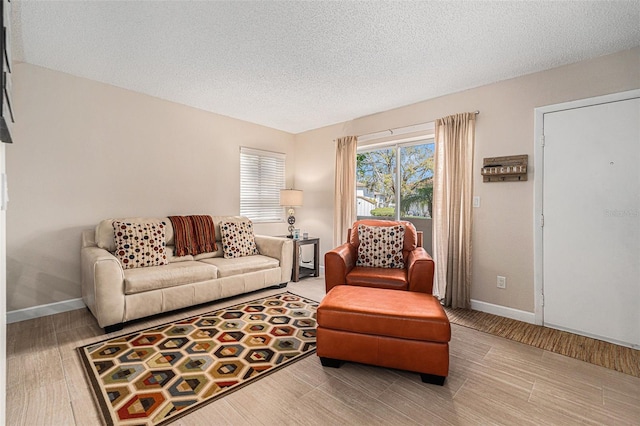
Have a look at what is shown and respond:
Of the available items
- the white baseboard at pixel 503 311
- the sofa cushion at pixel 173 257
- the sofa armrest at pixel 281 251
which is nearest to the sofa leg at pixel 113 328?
the sofa cushion at pixel 173 257

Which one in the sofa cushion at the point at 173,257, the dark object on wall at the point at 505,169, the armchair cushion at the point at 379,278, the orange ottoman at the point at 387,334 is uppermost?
the dark object on wall at the point at 505,169

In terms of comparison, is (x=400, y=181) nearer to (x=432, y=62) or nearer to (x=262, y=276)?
(x=432, y=62)

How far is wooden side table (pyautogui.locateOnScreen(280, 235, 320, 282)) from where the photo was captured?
444 cm

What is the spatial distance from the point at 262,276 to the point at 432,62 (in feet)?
9.69

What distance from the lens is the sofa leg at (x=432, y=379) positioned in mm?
1942

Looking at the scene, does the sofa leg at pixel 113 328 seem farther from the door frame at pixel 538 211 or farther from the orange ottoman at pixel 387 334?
the door frame at pixel 538 211

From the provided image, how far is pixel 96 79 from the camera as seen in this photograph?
10.7ft

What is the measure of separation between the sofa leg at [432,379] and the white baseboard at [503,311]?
5.42 feet

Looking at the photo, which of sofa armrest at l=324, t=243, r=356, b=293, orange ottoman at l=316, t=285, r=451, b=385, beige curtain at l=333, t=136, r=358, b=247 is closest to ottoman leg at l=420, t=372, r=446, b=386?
orange ottoman at l=316, t=285, r=451, b=385

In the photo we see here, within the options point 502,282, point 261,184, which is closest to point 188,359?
point 502,282

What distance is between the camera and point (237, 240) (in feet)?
13.0

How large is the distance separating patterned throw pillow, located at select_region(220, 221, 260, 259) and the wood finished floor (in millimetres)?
1767

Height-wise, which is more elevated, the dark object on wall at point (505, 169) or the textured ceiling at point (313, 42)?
the textured ceiling at point (313, 42)

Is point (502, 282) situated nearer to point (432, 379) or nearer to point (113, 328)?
point (432, 379)
